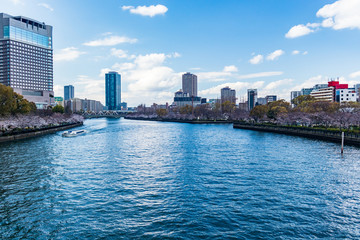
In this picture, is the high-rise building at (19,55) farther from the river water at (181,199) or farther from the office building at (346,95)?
the office building at (346,95)

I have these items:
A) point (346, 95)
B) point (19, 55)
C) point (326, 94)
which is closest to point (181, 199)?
point (346, 95)

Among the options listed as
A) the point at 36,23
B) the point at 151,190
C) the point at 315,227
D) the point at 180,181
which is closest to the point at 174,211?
the point at 151,190

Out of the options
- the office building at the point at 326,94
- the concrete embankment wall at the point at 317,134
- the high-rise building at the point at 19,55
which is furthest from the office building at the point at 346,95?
the high-rise building at the point at 19,55

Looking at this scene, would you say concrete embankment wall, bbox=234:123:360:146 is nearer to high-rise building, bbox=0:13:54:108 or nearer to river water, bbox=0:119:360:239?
river water, bbox=0:119:360:239

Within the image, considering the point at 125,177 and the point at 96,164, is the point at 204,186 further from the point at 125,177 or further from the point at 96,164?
the point at 96,164

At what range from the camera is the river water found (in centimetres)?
1661

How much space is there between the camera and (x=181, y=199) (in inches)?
872

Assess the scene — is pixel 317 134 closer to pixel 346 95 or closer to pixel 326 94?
pixel 346 95

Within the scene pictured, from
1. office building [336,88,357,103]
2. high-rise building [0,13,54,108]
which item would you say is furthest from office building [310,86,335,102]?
high-rise building [0,13,54,108]

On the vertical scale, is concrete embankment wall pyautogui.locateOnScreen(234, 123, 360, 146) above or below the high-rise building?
below

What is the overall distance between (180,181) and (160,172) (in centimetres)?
481

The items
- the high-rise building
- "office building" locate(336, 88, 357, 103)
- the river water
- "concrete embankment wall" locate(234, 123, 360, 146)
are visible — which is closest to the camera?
the river water

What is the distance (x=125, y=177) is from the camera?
29.3m

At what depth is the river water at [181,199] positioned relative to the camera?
16609mm
